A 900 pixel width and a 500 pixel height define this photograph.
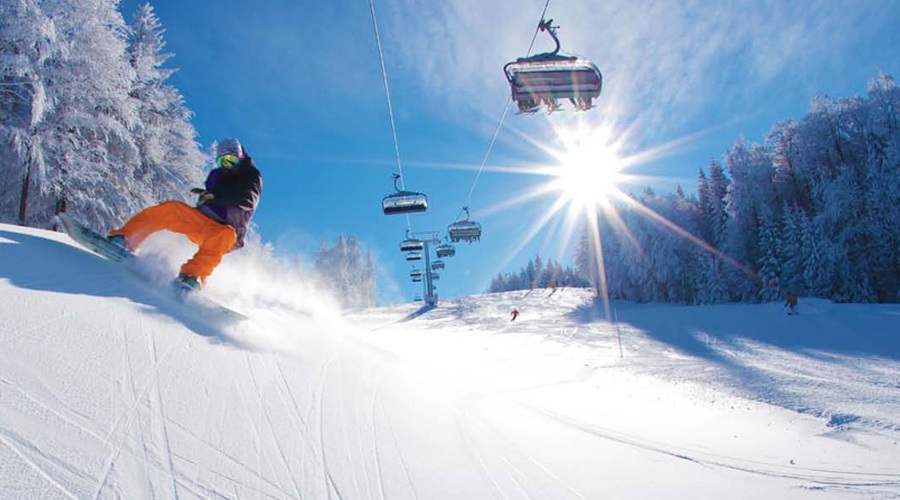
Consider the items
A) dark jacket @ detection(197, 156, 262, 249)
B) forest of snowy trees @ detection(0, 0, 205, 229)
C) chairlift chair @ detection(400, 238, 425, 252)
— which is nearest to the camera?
dark jacket @ detection(197, 156, 262, 249)

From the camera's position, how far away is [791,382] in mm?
8438

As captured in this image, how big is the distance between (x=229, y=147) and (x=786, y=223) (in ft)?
128

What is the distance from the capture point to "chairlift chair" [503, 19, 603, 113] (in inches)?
258

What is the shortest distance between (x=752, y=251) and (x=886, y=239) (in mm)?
9252

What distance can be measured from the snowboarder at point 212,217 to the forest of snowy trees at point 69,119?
31.0 ft

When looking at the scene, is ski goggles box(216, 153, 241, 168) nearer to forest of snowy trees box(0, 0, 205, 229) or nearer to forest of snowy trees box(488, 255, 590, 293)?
forest of snowy trees box(0, 0, 205, 229)

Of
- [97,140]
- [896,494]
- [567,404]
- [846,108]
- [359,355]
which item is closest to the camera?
[896,494]

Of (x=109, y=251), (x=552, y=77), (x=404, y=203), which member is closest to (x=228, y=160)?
(x=109, y=251)

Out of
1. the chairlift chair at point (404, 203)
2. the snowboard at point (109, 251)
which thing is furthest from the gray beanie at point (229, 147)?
the chairlift chair at point (404, 203)

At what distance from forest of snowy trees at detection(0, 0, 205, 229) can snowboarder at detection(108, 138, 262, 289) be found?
9.45 metres

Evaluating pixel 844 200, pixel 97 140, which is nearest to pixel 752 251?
pixel 844 200

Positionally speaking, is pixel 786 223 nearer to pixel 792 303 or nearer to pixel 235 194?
pixel 792 303

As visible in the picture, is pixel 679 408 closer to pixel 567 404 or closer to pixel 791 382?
pixel 567 404

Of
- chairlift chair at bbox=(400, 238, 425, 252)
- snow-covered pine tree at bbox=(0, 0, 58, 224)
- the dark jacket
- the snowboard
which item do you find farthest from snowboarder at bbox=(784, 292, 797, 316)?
snow-covered pine tree at bbox=(0, 0, 58, 224)
